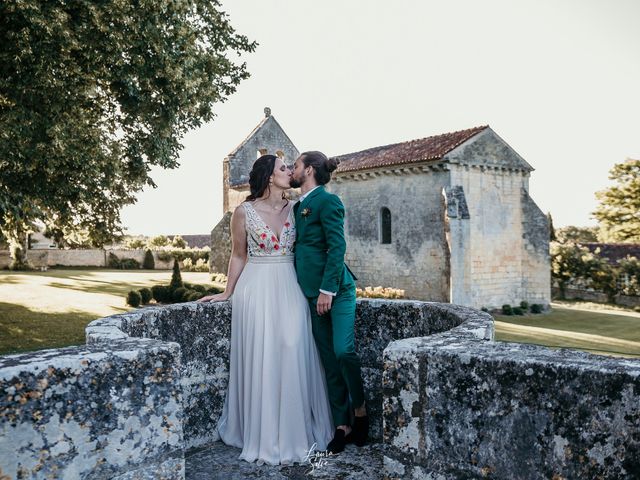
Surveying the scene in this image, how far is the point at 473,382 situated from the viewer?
2.19m

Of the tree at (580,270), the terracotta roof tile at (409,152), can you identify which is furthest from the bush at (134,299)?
the tree at (580,270)

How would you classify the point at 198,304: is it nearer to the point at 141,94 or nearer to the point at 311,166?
the point at 311,166

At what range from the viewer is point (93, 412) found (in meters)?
2.08

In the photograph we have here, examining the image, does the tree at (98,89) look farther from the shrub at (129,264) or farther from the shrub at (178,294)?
the shrub at (129,264)

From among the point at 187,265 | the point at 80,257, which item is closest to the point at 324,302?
the point at 187,265

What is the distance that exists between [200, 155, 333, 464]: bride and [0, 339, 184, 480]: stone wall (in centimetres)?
154

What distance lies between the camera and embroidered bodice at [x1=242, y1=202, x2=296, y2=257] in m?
4.16

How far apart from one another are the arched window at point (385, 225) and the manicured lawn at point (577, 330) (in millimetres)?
5511

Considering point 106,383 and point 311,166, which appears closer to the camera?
point 106,383

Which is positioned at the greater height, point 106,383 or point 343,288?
point 343,288

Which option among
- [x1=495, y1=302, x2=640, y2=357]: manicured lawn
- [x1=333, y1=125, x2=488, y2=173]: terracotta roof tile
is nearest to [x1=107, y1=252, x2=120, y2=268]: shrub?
[x1=333, y1=125, x2=488, y2=173]: terracotta roof tile

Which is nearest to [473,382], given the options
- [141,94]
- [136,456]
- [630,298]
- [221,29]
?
[136,456]

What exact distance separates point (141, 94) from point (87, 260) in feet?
117

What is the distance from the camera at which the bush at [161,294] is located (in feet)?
68.9
